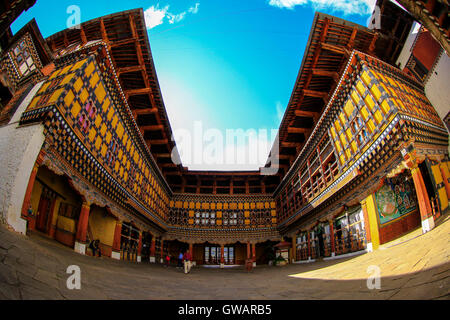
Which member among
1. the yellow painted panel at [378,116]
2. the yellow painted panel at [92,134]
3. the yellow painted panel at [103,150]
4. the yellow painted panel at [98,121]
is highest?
the yellow painted panel at [98,121]

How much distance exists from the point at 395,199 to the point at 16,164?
13670 millimetres

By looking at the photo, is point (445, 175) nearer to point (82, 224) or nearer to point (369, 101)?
point (369, 101)

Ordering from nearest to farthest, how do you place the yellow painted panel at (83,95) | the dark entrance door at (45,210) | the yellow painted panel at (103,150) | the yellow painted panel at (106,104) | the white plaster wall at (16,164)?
the white plaster wall at (16,164), the dark entrance door at (45,210), the yellow painted panel at (83,95), the yellow painted panel at (103,150), the yellow painted panel at (106,104)

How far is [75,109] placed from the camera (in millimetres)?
8773

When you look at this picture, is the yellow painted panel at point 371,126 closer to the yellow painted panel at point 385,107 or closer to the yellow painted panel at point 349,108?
the yellow painted panel at point 385,107

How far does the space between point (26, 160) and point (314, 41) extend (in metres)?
13.7

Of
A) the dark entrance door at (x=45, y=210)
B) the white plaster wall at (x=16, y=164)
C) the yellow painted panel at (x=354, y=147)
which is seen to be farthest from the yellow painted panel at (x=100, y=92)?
the yellow painted panel at (x=354, y=147)

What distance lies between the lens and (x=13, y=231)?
5.84 metres

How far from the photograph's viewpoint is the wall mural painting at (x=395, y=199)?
824 cm

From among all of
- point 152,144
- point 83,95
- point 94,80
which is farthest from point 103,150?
point 152,144

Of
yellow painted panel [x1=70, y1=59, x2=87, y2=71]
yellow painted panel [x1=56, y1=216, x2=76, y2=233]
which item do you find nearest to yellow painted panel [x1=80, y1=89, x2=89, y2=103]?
yellow painted panel [x1=70, y1=59, x2=87, y2=71]

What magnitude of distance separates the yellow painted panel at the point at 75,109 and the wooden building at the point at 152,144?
4 cm

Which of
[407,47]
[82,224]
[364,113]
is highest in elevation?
[407,47]

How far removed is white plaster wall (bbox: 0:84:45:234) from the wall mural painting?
12.9 metres
